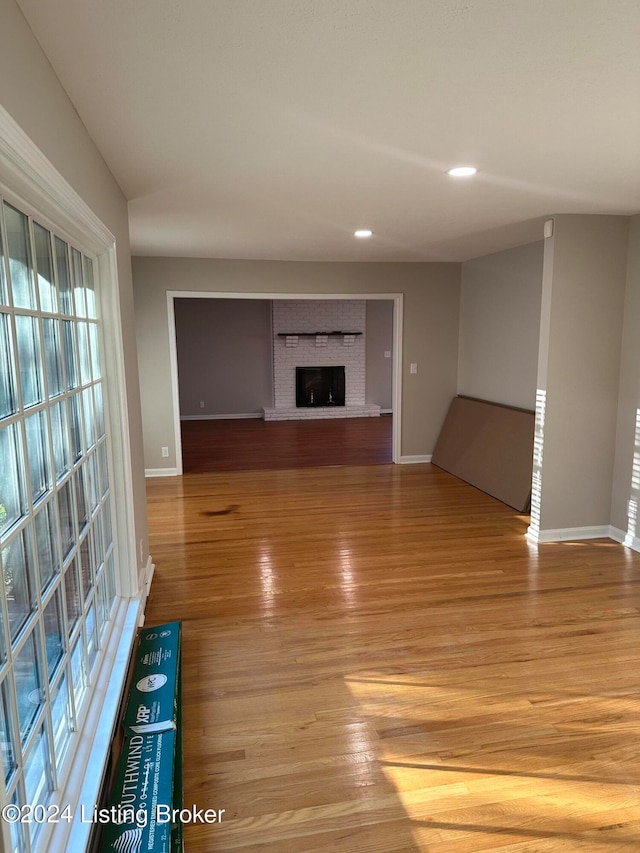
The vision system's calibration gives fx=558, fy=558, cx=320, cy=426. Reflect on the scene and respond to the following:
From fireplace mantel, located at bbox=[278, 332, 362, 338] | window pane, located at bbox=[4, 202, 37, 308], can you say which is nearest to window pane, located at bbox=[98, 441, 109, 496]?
window pane, located at bbox=[4, 202, 37, 308]

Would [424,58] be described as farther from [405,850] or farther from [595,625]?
[595,625]

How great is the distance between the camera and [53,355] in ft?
6.01

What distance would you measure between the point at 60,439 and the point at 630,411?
3738 mm

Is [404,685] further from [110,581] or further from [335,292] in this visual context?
[335,292]

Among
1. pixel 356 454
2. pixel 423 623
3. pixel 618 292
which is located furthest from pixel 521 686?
pixel 356 454

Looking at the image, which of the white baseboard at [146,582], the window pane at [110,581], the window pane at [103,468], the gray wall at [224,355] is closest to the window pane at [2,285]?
the window pane at [103,468]

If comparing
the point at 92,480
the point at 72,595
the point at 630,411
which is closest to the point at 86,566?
the point at 72,595

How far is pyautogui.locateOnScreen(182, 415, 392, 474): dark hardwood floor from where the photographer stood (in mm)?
6809

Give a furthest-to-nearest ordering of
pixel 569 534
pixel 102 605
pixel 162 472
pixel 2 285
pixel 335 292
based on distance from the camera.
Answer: pixel 335 292
pixel 162 472
pixel 569 534
pixel 102 605
pixel 2 285

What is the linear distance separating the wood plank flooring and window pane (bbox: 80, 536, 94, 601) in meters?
0.69

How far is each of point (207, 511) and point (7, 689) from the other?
3.75 metres

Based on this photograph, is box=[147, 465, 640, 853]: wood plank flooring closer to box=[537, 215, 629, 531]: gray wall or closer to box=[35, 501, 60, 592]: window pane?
box=[537, 215, 629, 531]: gray wall

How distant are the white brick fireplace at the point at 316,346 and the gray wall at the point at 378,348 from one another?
19cm

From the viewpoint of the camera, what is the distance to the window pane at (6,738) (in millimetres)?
1231
